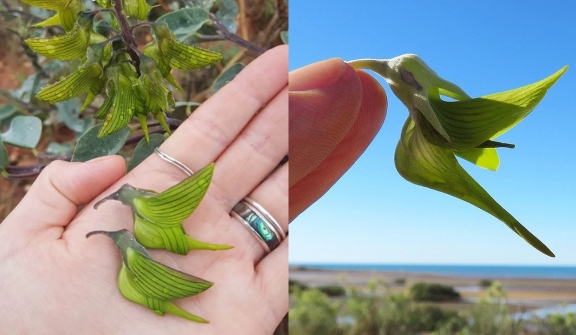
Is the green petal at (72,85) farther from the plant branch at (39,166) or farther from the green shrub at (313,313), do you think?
the green shrub at (313,313)

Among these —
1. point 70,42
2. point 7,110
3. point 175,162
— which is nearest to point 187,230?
point 175,162

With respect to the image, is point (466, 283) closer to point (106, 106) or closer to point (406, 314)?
point (406, 314)

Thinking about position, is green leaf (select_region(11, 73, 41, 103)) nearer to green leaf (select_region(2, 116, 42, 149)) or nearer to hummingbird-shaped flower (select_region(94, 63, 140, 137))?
green leaf (select_region(2, 116, 42, 149))

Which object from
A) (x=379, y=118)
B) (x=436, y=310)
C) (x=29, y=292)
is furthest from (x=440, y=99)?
(x=29, y=292)

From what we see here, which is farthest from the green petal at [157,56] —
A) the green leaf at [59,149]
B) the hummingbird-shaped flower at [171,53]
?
the green leaf at [59,149]

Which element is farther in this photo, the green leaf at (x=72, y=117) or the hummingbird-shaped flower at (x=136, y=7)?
the green leaf at (x=72, y=117)

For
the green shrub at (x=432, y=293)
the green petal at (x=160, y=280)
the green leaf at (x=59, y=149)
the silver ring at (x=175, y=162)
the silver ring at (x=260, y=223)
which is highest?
the green leaf at (x=59, y=149)
